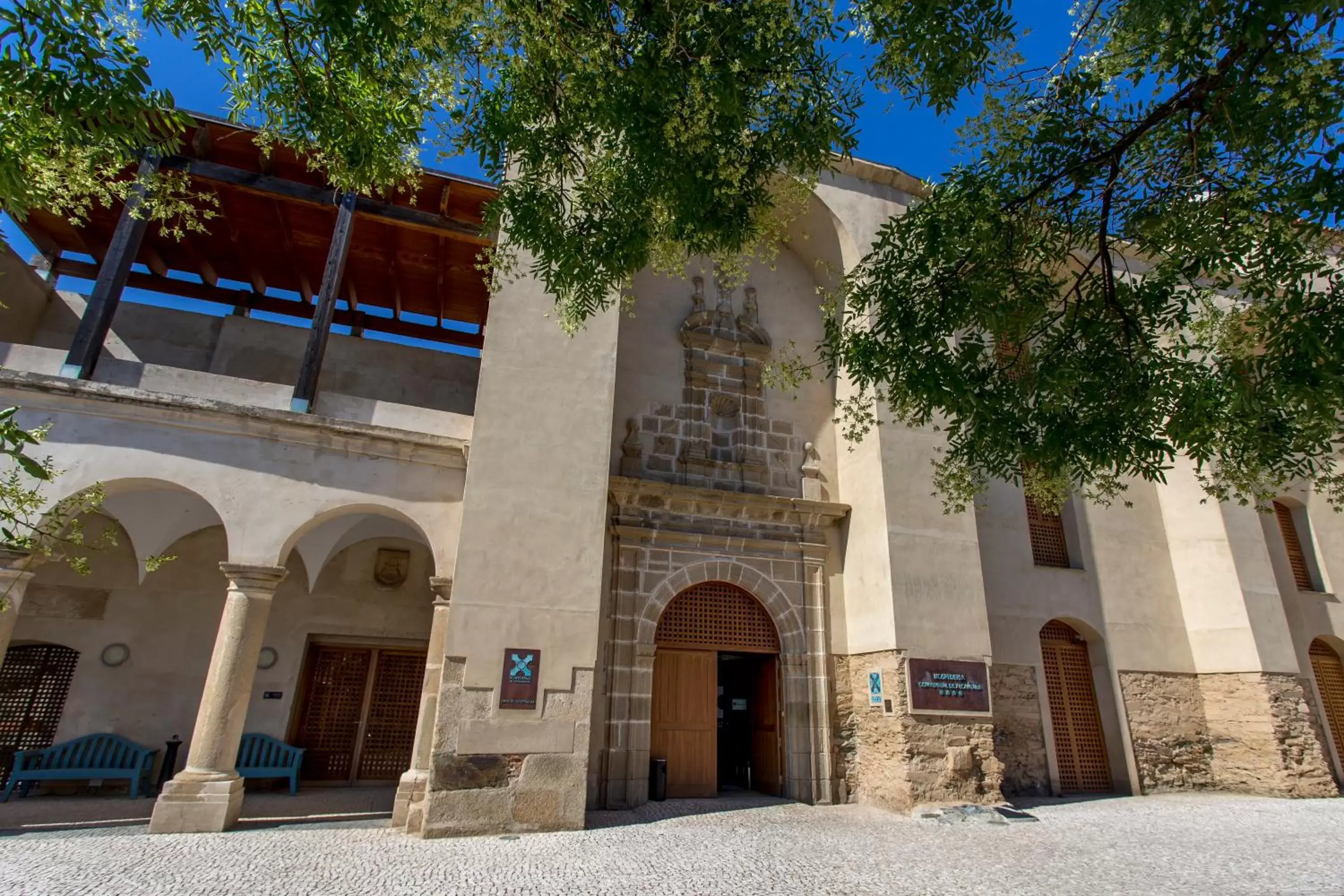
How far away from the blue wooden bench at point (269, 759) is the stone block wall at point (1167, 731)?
11166 mm

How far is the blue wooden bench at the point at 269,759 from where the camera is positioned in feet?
28.9

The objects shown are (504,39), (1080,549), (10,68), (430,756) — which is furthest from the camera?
(1080,549)

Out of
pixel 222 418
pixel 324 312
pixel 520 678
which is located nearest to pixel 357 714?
pixel 520 678

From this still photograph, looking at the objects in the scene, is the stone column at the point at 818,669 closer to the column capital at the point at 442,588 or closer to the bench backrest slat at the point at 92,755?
the column capital at the point at 442,588

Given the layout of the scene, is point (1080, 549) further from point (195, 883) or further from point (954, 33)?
point (195, 883)

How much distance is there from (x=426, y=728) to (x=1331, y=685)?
44.4 ft

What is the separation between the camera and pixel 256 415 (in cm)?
749

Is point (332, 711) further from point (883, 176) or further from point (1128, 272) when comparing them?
point (883, 176)

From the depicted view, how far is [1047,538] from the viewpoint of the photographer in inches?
421

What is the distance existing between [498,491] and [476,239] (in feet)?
13.1

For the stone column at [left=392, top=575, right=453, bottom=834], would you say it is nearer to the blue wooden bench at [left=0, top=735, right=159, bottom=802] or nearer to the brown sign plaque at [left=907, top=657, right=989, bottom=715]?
the blue wooden bench at [left=0, top=735, right=159, bottom=802]

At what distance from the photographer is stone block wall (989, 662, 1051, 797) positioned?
9164mm

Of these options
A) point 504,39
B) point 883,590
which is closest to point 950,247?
point 504,39

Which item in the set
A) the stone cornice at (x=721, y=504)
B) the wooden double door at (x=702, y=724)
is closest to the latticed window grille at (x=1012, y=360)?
the stone cornice at (x=721, y=504)
